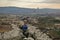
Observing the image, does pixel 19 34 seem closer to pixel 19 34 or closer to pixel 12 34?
pixel 19 34

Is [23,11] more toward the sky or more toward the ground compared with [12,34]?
more toward the sky

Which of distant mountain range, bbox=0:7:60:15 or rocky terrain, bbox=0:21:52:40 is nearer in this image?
rocky terrain, bbox=0:21:52:40

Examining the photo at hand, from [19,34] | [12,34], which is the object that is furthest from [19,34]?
[12,34]

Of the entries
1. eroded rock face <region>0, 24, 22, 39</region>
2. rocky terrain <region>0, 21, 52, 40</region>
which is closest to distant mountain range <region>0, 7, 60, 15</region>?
rocky terrain <region>0, 21, 52, 40</region>

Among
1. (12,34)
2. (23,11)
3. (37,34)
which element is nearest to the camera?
(12,34)

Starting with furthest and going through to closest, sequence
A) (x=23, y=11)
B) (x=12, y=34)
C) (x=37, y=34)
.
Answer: (x=23, y=11), (x=37, y=34), (x=12, y=34)

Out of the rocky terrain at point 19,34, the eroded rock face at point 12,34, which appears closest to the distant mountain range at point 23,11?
the rocky terrain at point 19,34

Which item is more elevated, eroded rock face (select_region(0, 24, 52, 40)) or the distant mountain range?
the distant mountain range

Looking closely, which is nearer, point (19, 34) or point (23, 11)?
point (19, 34)

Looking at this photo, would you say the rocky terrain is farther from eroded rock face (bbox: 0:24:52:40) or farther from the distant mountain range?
the distant mountain range

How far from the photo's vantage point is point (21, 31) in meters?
5.70

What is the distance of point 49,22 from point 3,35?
178 cm

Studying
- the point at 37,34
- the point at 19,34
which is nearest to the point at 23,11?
the point at 19,34

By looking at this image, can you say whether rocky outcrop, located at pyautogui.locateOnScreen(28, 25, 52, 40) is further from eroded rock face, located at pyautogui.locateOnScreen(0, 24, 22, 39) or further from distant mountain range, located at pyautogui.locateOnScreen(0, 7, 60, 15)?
distant mountain range, located at pyautogui.locateOnScreen(0, 7, 60, 15)
